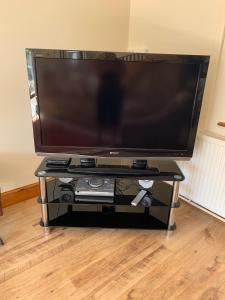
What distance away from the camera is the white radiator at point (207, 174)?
1.87 metres

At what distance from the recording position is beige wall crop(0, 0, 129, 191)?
1.78 m

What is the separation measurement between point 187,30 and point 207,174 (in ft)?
3.77

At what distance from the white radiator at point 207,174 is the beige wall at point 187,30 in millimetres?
147

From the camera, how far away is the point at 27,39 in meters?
1.85

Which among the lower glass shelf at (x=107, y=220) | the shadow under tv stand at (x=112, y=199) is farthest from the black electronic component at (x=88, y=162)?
the lower glass shelf at (x=107, y=220)

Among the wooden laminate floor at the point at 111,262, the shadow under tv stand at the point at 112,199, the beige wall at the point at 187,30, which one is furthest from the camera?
the beige wall at the point at 187,30

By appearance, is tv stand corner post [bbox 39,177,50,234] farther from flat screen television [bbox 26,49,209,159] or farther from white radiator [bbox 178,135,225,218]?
white radiator [bbox 178,135,225,218]

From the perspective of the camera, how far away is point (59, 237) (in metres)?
1.80

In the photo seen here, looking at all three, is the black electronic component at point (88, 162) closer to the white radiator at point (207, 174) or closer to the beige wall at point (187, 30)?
the white radiator at point (207, 174)

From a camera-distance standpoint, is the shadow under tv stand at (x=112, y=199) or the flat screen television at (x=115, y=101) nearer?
the flat screen television at (x=115, y=101)

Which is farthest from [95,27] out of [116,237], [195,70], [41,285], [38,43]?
[41,285]

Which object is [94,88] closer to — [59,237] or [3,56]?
[3,56]

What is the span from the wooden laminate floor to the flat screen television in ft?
2.09

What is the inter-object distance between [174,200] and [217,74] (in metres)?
0.99
